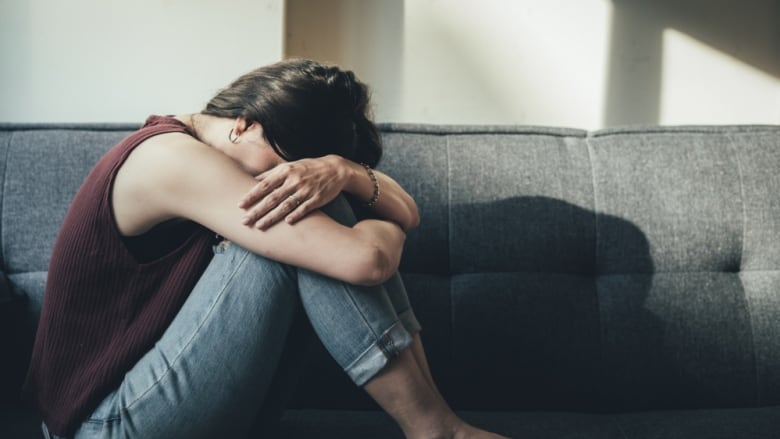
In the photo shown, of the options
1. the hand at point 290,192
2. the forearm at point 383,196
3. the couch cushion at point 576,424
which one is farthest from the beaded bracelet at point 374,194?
the couch cushion at point 576,424

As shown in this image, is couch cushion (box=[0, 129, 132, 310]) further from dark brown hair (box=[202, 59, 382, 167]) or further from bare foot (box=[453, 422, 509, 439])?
bare foot (box=[453, 422, 509, 439])

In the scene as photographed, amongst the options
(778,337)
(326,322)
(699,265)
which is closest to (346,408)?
(326,322)

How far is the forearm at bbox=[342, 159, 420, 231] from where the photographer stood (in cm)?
117

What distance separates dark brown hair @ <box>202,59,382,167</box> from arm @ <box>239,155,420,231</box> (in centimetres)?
Answer: 3

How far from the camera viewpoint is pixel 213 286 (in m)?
0.97

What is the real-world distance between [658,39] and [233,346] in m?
1.37

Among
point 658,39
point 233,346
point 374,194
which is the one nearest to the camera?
point 233,346

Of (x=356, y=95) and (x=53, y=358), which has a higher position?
(x=356, y=95)

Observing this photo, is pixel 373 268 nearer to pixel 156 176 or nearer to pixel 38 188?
pixel 156 176

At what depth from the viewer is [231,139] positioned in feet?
3.55

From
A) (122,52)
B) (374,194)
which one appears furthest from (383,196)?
(122,52)

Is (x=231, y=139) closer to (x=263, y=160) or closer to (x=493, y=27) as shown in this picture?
(x=263, y=160)

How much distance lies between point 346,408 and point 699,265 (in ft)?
2.41

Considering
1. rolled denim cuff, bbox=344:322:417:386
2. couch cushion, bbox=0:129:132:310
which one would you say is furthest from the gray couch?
rolled denim cuff, bbox=344:322:417:386
